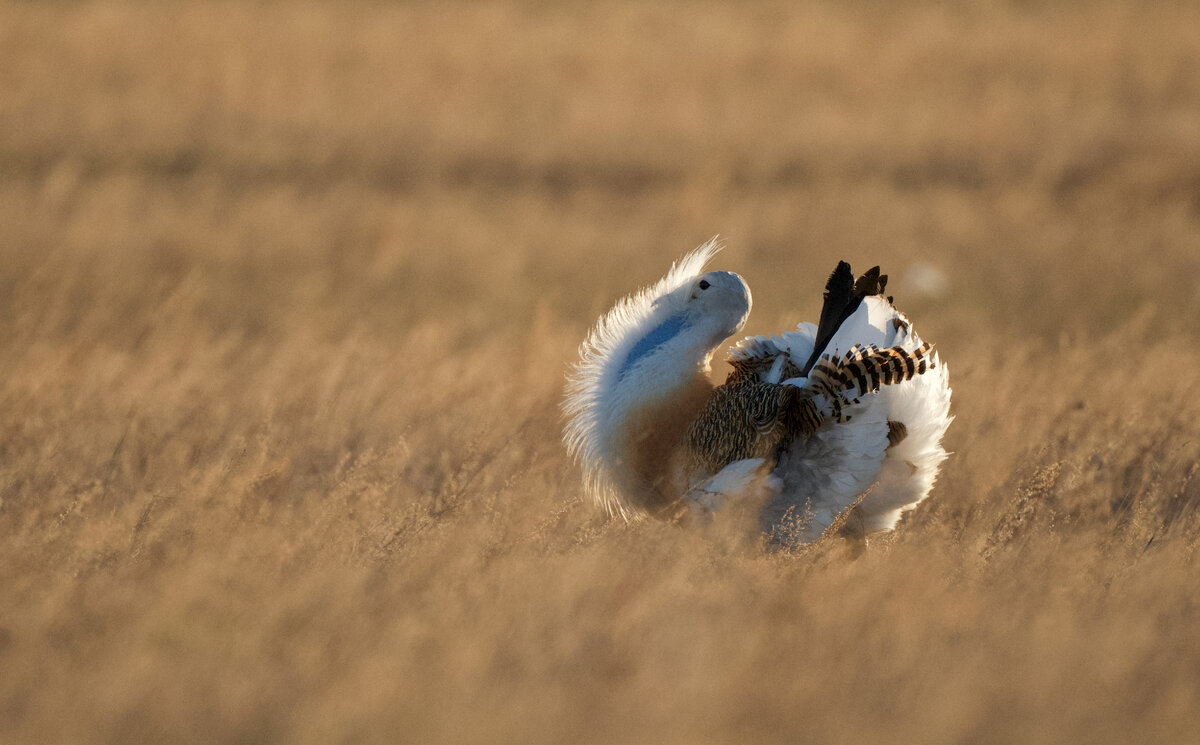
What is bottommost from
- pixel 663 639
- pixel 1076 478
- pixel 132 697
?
pixel 132 697

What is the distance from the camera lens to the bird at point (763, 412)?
3.98 m

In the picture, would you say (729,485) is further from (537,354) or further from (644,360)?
(537,354)

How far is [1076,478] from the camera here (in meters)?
4.65

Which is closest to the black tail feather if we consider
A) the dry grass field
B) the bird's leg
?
the bird's leg

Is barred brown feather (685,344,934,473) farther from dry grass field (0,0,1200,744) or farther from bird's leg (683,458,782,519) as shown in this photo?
dry grass field (0,0,1200,744)

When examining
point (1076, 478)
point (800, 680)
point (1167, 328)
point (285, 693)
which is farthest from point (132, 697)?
point (1167, 328)

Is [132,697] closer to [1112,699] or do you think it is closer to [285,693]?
[285,693]

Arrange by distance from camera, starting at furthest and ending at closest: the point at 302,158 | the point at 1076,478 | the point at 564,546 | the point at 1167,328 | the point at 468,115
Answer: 1. the point at 468,115
2. the point at 302,158
3. the point at 1167,328
4. the point at 1076,478
5. the point at 564,546

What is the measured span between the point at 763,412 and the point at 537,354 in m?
2.31

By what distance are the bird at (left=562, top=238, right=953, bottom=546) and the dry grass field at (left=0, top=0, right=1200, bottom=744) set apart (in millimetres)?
184

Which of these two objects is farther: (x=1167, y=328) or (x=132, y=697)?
(x=1167, y=328)

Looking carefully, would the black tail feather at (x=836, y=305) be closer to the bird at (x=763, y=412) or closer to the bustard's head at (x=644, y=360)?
the bird at (x=763, y=412)

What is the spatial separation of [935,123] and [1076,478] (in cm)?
770

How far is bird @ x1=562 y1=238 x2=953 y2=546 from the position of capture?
3984 mm
